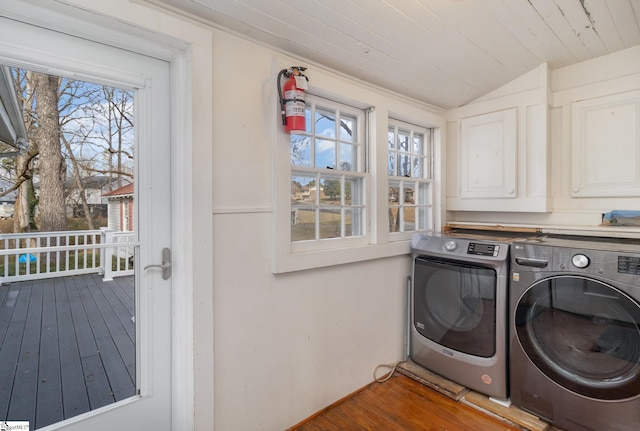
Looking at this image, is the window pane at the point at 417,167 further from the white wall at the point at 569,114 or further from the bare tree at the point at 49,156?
the bare tree at the point at 49,156

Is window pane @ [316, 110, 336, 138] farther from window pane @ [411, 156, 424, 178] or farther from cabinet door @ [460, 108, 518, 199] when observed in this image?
cabinet door @ [460, 108, 518, 199]

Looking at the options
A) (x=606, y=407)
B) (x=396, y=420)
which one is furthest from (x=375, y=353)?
(x=606, y=407)

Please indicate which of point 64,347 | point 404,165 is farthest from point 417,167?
point 64,347

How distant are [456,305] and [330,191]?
1165mm

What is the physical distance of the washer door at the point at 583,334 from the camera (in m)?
1.50

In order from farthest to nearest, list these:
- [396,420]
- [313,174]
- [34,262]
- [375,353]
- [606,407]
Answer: [375,353] < [313,174] < [396,420] < [606,407] < [34,262]

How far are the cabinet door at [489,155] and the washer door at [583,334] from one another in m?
0.91

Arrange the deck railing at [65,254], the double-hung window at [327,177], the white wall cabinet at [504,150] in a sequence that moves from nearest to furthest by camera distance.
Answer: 1. the deck railing at [65,254]
2. the double-hung window at [327,177]
3. the white wall cabinet at [504,150]

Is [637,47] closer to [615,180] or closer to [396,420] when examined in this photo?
[615,180]

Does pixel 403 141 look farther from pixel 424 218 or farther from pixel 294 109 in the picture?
pixel 294 109

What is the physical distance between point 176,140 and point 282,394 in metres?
1.45

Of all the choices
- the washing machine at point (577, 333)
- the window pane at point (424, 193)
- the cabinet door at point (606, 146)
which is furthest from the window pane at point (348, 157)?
the cabinet door at point (606, 146)

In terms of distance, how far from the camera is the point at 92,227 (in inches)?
51.9

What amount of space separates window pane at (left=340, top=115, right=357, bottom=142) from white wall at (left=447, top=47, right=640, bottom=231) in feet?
3.95
